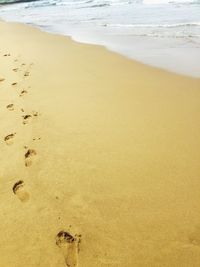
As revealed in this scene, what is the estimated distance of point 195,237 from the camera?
226cm

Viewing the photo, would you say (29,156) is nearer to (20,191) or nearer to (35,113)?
(20,191)

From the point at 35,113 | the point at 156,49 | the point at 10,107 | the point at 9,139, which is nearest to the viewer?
the point at 9,139

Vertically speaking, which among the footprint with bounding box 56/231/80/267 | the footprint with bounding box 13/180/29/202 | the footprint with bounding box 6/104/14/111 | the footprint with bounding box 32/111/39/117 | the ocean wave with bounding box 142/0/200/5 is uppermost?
the footprint with bounding box 32/111/39/117

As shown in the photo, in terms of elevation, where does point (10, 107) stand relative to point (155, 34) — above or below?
above

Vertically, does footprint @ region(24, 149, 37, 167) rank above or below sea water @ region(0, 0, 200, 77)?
above

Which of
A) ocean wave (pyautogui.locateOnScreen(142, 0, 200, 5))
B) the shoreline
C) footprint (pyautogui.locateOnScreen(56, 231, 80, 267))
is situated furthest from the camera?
ocean wave (pyautogui.locateOnScreen(142, 0, 200, 5))

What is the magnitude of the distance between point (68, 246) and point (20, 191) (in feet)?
2.51

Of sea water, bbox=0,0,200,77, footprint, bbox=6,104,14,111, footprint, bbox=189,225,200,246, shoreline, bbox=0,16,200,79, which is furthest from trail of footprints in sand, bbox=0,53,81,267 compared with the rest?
sea water, bbox=0,0,200,77

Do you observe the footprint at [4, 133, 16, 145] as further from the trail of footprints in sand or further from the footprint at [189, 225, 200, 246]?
the footprint at [189, 225, 200, 246]

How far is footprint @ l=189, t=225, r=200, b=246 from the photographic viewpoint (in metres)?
2.22

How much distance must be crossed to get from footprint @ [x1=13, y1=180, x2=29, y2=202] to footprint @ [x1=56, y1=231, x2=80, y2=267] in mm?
522

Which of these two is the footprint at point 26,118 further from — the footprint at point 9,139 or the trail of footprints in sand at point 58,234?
the footprint at point 9,139

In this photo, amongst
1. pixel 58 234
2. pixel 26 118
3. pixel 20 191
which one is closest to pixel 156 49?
pixel 26 118

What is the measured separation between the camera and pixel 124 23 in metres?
11.6
